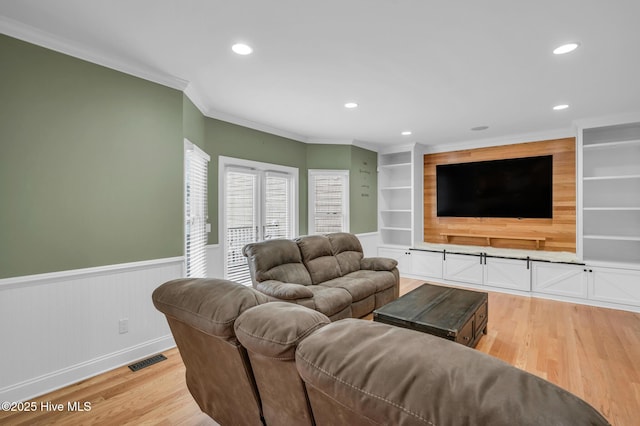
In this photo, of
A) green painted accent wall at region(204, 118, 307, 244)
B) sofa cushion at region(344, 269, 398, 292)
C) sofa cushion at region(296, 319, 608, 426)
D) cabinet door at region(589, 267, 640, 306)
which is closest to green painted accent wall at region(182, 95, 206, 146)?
green painted accent wall at region(204, 118, 307, 244)

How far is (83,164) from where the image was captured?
2471mm

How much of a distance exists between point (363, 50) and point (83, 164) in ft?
7.98

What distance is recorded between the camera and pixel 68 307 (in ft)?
7.89

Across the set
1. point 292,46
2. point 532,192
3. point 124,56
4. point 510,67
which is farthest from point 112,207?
point 532,192

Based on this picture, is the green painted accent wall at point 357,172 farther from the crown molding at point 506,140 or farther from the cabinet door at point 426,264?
the crown molding at point 506,140

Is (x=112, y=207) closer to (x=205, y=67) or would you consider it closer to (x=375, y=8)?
Result: (x=205, y=67)

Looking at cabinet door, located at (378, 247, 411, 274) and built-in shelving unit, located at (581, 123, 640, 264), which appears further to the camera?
cabinet door, located at (378, 247, 411, 274)

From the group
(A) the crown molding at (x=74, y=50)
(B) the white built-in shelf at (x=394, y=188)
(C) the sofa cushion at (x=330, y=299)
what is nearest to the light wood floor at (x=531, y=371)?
(C) the sofa cushion at (x=330, y=299)

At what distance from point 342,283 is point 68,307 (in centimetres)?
262

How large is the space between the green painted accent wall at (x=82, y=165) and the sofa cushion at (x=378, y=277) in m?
2.26

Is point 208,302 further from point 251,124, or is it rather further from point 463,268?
point 463,268

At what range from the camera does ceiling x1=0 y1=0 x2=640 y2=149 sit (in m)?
1.96

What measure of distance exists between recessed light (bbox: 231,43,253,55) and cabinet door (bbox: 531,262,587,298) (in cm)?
499

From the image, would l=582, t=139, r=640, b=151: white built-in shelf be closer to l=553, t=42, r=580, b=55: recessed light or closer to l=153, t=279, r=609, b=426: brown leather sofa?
l=553, t=42, r=580, b=55: recessed light
